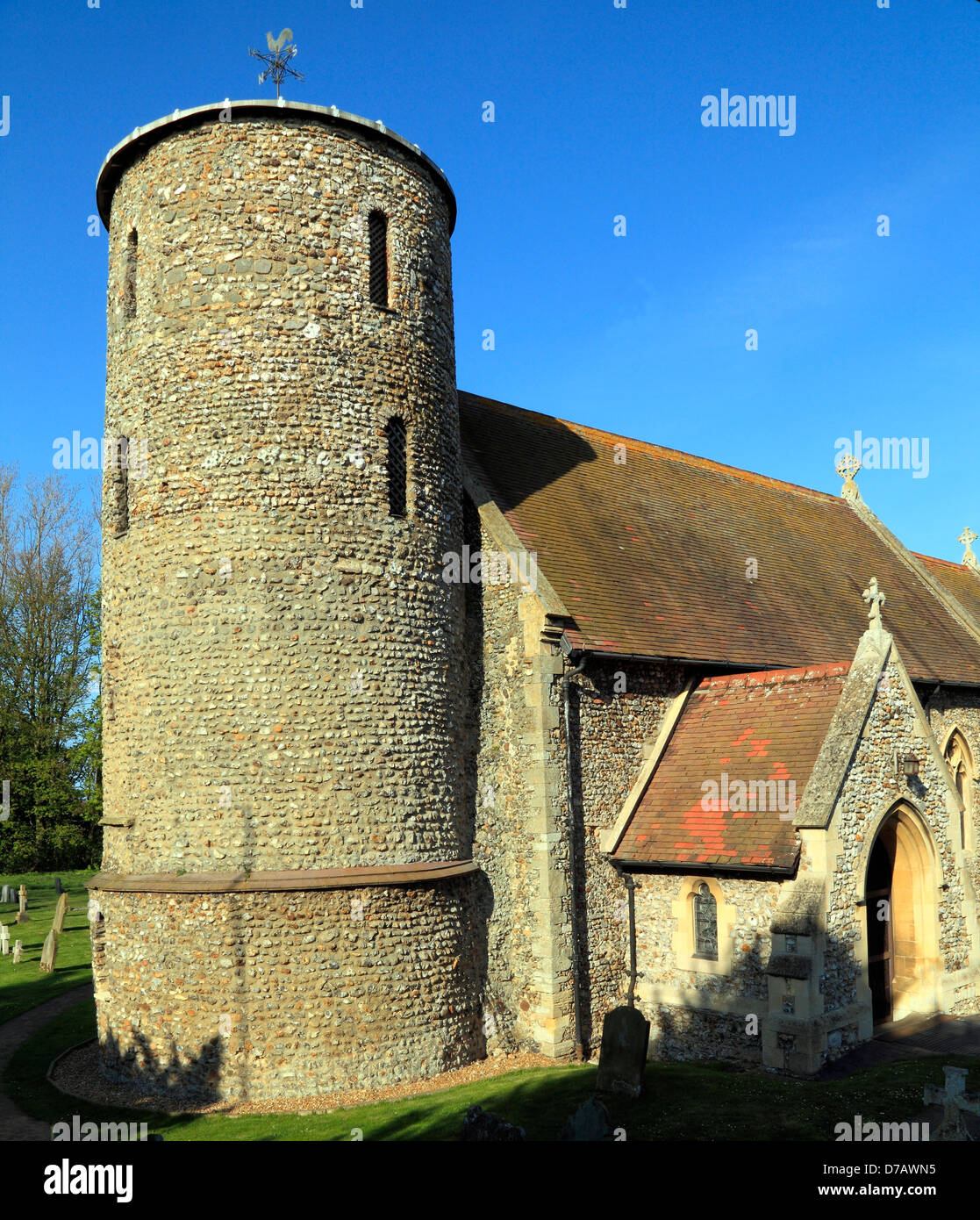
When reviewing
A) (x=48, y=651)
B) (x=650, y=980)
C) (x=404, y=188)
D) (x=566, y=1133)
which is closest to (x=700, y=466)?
(x=404, y=188)

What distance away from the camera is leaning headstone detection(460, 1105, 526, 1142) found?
325 inches

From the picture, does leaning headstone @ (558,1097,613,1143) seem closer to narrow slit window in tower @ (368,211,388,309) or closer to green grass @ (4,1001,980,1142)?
green grass @ (4,1001,980,1142)

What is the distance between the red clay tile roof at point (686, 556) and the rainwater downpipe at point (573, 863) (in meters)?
0.84

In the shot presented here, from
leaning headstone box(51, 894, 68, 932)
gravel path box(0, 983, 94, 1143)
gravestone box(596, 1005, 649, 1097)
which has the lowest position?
gravel path box(0, 983, 94, 1143)

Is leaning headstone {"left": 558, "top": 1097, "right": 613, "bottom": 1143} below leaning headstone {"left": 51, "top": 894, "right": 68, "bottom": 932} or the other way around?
the other way around

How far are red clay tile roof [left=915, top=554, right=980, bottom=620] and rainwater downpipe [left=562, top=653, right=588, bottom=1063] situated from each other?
636 inches

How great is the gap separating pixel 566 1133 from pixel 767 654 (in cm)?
1031

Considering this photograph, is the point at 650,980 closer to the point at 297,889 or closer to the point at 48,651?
the point at 297,889

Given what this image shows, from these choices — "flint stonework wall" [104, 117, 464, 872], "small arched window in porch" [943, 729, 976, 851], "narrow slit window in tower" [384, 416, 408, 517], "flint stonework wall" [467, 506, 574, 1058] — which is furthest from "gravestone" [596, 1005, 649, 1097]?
"small arched window in porch" [943, 729, 976, 851]

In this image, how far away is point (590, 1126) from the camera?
27.7 ft

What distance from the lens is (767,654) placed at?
17.0 metres

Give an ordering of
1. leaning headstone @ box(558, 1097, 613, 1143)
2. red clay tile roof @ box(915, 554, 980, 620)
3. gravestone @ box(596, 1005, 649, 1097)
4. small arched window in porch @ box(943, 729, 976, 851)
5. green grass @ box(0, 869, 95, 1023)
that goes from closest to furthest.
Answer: leaning headstone @ box(558, 1097, 613, 1143) → gravestone @ box(596, 1005, 649, 1097) → green grass @ box(0, 869, 95, 1023) → small arched window in porch @ box(943, 729, 976, 851) → red clay tile roof @ box(915, 554, 980, 620)

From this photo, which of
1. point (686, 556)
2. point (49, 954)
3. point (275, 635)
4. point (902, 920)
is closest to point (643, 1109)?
point (902, 920)

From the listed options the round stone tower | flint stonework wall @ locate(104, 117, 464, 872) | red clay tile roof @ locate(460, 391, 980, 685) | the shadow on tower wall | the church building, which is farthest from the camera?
red clay tile roof @ locate(460, 391, 980, 685)
